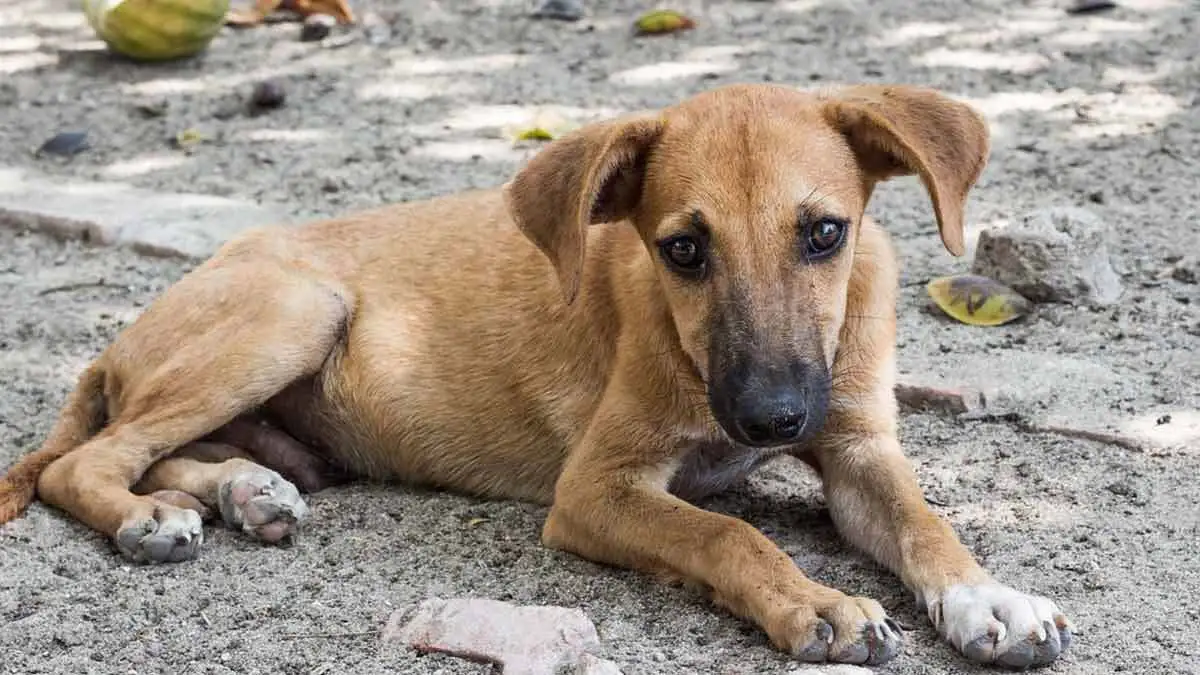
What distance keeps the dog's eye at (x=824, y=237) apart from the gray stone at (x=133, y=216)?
3.37m

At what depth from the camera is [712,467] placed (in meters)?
4.68

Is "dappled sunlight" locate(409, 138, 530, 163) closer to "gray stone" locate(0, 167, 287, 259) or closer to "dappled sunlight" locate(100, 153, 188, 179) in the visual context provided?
"gray stone" locate(0, 167, 287, 259)

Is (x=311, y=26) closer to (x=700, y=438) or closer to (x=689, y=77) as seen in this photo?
(x=689, y=77)

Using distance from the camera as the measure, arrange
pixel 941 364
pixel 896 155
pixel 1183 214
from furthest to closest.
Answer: pixel 1183 214
pixel 941 364
pixel 896 155

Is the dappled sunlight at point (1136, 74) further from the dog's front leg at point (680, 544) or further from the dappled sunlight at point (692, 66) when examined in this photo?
the dog's front leg at point (680, 544)

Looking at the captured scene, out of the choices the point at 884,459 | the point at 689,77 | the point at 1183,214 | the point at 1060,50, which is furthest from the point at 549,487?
the point at 1060,50

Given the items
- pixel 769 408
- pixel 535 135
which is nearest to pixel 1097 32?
pixel 535 135

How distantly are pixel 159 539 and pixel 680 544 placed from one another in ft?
4.62

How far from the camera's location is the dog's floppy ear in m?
4.11

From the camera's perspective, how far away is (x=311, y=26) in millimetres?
9484

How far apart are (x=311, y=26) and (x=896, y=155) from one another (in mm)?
5961

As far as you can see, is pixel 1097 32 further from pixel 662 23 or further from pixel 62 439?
pixel 62 439

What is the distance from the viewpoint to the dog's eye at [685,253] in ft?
13.4

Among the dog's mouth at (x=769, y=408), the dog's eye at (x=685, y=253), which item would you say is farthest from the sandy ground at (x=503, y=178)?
the dog's eye at (x=685, y=253)
